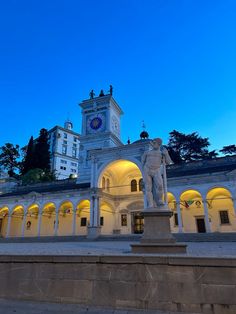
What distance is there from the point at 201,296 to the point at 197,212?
23.0m

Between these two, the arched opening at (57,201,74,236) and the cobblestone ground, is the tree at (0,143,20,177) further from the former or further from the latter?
the cobblestone ground

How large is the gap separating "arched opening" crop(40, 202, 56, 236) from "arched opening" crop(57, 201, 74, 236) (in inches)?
43.4

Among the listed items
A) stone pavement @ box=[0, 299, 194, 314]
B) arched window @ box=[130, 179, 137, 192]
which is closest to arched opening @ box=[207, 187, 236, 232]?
arched window @ box=[130, 179, 137, 192]

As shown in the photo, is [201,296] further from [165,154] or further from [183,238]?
[183,238]

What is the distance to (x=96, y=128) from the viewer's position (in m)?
36.1

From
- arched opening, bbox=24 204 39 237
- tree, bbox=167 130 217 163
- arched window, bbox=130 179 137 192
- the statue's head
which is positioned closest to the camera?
the statue's head

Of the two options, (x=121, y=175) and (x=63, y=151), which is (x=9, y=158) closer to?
(x=63, y=151)

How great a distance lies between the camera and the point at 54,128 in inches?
3046

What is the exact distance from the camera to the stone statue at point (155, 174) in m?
7.97

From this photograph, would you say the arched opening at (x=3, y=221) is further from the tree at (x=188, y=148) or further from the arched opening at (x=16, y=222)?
the tree at (x=188, y=148)

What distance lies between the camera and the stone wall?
4188 millimetres

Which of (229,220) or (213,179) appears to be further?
(229,220)

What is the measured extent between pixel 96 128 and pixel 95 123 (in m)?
0.96

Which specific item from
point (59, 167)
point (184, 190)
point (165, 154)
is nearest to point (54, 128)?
point (59, 167)
